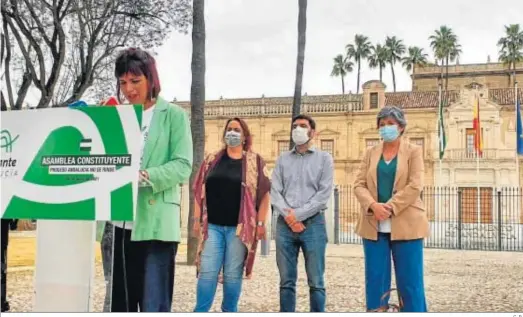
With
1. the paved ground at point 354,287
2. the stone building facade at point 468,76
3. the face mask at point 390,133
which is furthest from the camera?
the stone building facade at point 468,76

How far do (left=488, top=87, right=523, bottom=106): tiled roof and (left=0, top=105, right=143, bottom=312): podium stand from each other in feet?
90.5

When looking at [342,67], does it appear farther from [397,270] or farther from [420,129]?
[397,270]

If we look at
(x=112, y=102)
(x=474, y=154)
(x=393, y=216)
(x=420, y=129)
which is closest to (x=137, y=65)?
(x=112, y=102)

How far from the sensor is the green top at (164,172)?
3090 millimetres

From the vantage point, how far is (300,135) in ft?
13.1

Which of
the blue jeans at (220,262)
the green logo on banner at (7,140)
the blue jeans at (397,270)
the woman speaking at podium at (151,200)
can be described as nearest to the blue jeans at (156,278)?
the woman speaking at podium at (151,200)

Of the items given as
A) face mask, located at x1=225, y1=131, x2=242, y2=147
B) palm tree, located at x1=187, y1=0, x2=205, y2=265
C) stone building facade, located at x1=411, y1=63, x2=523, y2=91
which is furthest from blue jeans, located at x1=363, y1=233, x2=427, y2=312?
→ stone building facade, located at x1=411, y1=63, x2=523, y2=91

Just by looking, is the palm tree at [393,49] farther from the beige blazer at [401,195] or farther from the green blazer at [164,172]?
the green blazer at [164,172]

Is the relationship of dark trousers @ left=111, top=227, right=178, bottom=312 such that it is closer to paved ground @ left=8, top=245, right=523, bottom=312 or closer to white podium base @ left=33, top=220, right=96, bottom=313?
white podium base @ left=33, top=220, right=96, bottom=313

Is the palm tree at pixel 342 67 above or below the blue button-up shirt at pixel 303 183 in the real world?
above

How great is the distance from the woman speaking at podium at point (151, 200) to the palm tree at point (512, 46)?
27.1 metres

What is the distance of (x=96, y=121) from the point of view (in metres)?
3.08

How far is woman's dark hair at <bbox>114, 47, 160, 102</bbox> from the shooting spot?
3160 millimetres

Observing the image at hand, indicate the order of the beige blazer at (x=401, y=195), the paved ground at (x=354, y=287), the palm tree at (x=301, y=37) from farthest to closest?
the palm tree at (x=301, y=37), the paved ground at (x=354, y=287), the beige blazer at (x=401, y=195)
